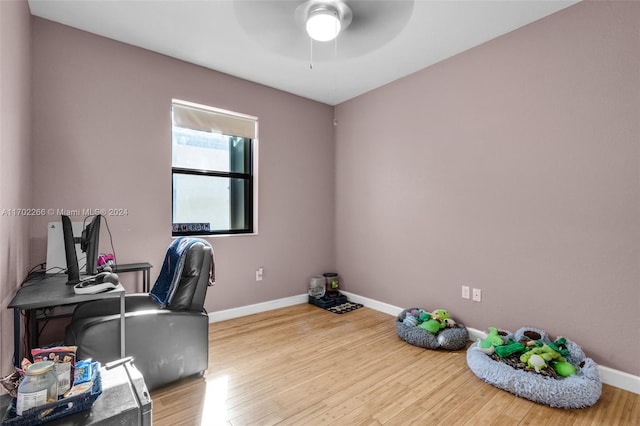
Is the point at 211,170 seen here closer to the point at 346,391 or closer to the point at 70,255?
the point at 70,255

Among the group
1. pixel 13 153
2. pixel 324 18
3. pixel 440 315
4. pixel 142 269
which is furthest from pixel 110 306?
pixel 440 315

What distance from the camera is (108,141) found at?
2639 millimetres

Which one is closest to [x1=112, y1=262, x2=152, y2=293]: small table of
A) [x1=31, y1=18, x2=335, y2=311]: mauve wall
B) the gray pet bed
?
[x1=31, y1=18, x2=335, y2=311]: mauve wall

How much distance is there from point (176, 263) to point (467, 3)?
8.97 feet

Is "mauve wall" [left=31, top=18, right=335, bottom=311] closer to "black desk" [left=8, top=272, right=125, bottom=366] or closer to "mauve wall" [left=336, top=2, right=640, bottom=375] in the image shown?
"black desk" [left=8, top=272, right=125, bottom=366]

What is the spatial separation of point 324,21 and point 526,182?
1955 millimetres

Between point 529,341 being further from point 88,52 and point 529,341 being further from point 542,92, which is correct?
point 88,52

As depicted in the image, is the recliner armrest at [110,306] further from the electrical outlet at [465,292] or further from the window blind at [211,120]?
the electrical outlet at [465,292]

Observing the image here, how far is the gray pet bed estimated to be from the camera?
1.80 metres

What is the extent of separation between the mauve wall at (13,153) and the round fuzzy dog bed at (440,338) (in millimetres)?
2660

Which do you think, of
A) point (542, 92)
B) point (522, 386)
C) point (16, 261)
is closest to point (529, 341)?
point (522, 386)

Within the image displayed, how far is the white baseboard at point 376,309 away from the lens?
Answer: 77.9 inches

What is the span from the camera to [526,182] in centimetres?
243

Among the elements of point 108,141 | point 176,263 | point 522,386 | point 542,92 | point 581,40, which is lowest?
point 522,386
